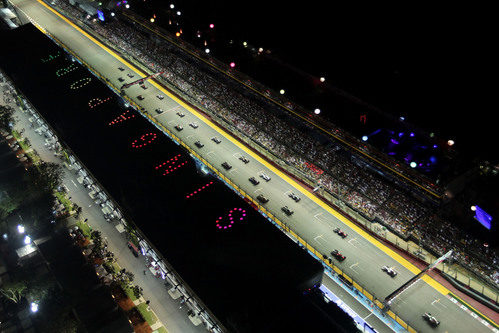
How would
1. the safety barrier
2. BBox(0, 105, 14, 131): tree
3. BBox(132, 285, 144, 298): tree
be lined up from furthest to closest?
BBox(0, 105, 14, 131): tree → BBox(132, 285, 144, 298): tree → the safety barrier

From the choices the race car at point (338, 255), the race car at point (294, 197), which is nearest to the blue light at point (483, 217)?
the race car at point (338, 255)

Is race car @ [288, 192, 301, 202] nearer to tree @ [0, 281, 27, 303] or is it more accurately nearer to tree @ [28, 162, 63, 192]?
tree @ [0, 281, 27, 303]

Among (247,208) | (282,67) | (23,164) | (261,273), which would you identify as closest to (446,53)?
(282,67)

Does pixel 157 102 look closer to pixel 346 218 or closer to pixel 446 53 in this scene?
pixel 346 218

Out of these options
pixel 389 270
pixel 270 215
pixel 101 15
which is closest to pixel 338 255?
pixel 389 270

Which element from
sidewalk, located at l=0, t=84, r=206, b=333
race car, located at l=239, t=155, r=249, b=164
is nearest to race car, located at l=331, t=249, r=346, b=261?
sidewalk, located at l=0, t=84, r=206, b=333
